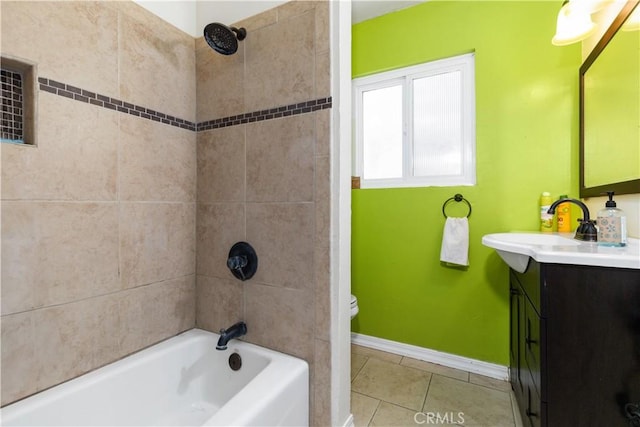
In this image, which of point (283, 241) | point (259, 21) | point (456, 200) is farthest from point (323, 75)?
point (456, 200)

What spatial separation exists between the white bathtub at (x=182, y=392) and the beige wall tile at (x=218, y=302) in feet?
0.23

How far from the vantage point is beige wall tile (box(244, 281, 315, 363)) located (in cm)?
123

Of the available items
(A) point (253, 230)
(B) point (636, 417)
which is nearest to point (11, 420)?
(A) point (253, 230)

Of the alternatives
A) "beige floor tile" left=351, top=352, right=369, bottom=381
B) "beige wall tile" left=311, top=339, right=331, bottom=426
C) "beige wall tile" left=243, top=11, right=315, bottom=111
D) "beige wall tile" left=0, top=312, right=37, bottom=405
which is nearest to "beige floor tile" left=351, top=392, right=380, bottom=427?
"beige floor tile" left=351, top=352, right=369, bottom=381

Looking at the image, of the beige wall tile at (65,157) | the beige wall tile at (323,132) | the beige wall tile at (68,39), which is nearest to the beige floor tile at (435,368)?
the beige wall tile at (323,132)

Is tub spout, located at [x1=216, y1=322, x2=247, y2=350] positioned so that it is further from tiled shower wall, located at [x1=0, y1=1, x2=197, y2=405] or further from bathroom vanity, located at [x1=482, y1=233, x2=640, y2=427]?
bathroom vanity, located at [x1=482, y1=233, x2=640, y2=427]

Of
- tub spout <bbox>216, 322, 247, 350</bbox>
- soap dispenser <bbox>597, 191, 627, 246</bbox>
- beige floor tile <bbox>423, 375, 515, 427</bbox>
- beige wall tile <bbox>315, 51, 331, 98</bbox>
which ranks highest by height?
beige wall tile <bbox>315, 51, 331, 98</bbox>

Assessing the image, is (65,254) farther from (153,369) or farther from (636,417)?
(636,417)

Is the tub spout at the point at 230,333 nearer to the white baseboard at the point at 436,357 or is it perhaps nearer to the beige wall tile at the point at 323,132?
the beige wall tile at the point at 323,132

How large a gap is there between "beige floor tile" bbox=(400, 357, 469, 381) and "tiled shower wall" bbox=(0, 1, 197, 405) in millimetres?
1499

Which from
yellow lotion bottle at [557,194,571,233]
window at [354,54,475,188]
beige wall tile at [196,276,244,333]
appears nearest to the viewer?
beige wall tile at [196,276,244,333]

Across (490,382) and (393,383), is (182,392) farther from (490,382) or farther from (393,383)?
(490,382)

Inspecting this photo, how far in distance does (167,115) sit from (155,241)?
0.62 m

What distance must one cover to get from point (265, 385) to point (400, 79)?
216 cm
